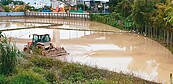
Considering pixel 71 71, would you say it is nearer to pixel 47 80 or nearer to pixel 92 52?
pixel 47 80

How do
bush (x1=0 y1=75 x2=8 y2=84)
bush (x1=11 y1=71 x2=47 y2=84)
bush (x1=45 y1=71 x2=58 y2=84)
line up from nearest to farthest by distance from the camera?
1. bush (x1=11 y1=71 x2=47 y2=84)
2. bush (x1=0 y1=75 x2=8 y2=84)
3. bush (x1=45 y1=71 x2=58 y2=84)

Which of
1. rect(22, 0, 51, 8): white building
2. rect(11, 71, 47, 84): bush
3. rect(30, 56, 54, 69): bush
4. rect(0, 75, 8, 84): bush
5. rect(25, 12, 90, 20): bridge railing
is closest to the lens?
rect(11, 71, 47, 84): bush

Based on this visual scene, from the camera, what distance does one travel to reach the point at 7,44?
985 cm

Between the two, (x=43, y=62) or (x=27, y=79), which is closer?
(x=27, y=79)

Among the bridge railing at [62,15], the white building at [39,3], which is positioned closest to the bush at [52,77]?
the bridge railing at [62,15]

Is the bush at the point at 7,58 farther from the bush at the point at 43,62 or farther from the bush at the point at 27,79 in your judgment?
the bush at the point at 43,62

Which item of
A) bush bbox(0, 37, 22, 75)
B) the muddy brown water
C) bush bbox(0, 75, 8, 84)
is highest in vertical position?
bush bbox(0, 37, 22, 75)

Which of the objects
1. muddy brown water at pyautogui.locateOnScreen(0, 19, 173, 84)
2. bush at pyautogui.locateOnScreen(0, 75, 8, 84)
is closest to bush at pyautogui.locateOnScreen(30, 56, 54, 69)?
bush at pyautogui.locateOnScreen(0, 75, 8, 84)

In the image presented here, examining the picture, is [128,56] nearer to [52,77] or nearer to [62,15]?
[52,77]

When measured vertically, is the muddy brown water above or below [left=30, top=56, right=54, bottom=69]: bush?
below

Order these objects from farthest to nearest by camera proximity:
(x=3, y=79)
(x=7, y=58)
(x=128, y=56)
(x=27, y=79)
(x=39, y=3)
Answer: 1. (x=39, y=3)
2. (x=128, y=56)
3. (x=7, y=58)
4. (x=3, y=79)
5. (x=27, y=79)

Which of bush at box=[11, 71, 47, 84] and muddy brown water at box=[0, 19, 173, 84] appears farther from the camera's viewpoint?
muddy brown water at box=[0, 19, 173, 84]

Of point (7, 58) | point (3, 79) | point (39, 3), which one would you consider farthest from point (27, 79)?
point (39, 3)

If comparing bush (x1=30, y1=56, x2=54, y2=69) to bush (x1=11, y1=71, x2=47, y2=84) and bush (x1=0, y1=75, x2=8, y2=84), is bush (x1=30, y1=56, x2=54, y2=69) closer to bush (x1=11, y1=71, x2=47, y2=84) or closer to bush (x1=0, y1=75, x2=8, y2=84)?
bush (x1=0, y1=75, x2=8, y2=84)
